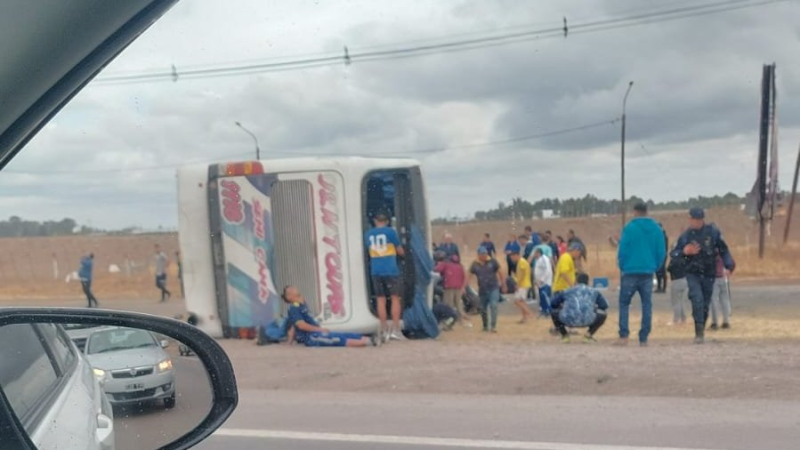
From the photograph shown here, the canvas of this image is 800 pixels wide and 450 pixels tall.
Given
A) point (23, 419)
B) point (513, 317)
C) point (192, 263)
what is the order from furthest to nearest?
point (513, 317), point (192, 263), point (23, 419)

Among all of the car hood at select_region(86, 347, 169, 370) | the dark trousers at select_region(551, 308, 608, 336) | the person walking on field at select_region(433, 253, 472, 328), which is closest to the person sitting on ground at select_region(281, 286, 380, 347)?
the person walking on field at select_region(433, 253, 472, 328)

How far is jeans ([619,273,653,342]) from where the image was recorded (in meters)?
9.53

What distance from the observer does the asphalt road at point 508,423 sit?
5.79 m

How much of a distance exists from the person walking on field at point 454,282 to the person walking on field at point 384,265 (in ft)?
4.37

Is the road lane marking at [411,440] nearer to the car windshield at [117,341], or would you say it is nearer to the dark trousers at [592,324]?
the car windshield at [117,341]

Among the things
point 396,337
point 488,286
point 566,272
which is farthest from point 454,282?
point 396,337

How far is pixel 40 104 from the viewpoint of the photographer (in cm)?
206

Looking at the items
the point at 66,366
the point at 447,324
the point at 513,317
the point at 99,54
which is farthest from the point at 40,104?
the point at 513,317

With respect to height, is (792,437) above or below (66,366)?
below

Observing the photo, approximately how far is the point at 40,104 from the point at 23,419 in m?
0.73

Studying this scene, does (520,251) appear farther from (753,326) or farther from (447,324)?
(753,326)

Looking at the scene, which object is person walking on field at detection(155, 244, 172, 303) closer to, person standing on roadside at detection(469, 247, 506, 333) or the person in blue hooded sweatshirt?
the person in blue hooded sweatshirt

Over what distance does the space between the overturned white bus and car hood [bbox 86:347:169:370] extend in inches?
199

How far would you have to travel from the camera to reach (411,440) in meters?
5.96
